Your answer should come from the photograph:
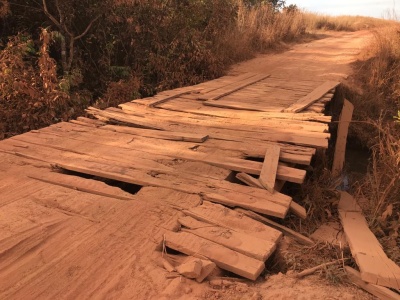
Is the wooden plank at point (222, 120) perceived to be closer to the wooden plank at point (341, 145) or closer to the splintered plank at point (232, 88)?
the splintered plank at point (232, 88)

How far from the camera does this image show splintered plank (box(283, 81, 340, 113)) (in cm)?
525

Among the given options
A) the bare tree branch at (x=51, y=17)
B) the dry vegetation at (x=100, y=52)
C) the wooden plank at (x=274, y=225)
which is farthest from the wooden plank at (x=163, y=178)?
the bare tree branch at (x=51, y=17)

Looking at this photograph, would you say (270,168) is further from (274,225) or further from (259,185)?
(274,225)

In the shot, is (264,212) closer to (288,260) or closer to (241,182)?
(288,260)

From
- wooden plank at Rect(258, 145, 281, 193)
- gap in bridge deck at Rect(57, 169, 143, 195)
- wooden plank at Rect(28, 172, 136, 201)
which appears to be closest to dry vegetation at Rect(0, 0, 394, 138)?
gap in bridge deck at Rect(57, 169, 143, 195)

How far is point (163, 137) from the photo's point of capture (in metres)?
4.25

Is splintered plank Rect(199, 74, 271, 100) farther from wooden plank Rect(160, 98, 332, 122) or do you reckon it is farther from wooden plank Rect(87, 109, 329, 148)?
wooden plank Rect(87, 109, 329, 148)

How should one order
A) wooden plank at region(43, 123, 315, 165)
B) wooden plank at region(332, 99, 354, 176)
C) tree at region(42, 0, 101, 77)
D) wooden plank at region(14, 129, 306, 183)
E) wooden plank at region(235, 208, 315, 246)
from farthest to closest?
tree at region(42, 0, 101, 77)
wooden plank at region(332, 99, 354, 176)
wooden plank at region(43, 123, 315, 165)
wooden plank at region(14, 129, 306, 183)
wooden plank at region(235, 208, 315, 246)

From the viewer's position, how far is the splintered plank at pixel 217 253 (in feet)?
7.32

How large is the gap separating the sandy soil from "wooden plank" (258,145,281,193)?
0.64 m

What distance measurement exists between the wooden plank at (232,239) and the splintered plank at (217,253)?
35mm

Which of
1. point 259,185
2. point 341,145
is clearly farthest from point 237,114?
point 259,185

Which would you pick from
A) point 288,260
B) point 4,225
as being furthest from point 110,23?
point 288,260

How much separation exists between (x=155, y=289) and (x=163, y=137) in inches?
92.7
